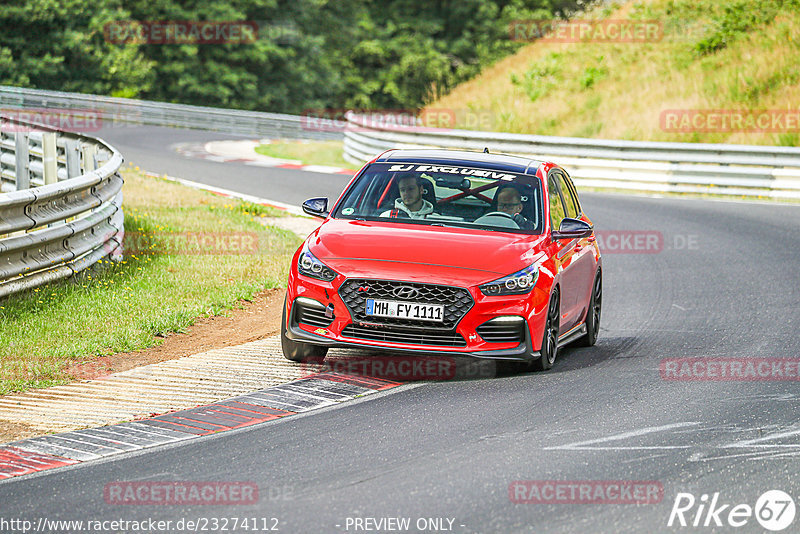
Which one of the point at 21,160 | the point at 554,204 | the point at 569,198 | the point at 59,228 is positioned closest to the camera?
the point at 554,204

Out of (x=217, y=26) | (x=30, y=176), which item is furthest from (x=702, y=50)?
(x=217, y=26)

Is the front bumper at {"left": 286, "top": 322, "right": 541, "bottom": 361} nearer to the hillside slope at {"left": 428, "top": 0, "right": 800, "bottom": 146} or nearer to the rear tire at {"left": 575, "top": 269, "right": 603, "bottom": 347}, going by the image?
the rear tire at {"left": 575, "top": 269, "right": 603, "bottom": 347}

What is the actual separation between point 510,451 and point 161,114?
37494mm

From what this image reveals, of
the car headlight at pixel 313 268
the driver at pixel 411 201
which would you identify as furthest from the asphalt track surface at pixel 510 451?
the driver at pixel 411 201

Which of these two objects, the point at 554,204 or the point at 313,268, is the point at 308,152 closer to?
the point at 554,204

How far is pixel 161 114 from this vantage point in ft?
140

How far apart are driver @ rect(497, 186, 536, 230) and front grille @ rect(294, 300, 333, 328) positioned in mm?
1891

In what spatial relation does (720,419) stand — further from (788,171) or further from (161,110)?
(161,110)

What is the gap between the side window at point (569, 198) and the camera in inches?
422

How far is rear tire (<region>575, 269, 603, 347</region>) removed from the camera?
34.7 feet

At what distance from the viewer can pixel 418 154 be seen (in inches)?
408

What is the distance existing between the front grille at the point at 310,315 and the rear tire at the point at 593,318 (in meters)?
2.86

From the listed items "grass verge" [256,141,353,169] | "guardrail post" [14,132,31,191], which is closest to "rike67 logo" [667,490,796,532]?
"guardrail post" [14,132,31,191]

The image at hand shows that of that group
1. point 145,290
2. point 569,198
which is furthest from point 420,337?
point 145,290
